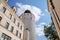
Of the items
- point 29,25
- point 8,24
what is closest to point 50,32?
point 8,24

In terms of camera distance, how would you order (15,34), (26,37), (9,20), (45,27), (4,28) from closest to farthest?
(45,27) < (4,28) < (9,20) < (15,34) < (26,37)

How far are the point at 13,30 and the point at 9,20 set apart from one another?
2686mm

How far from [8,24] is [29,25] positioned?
42.6 feet

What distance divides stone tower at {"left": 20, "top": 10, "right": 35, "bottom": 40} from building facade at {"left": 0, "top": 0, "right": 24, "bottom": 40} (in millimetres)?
6236

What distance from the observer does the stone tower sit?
35.5 metres

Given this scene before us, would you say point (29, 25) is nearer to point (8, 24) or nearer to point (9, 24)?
point (9, 24)

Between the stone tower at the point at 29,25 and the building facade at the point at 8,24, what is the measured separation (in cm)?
624

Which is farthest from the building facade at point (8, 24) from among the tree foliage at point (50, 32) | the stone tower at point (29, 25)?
the tree foliage at point (50, 32)

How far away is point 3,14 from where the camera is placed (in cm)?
2317

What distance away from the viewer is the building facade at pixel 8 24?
22520mm

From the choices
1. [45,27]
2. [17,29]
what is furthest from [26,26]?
[45,27]

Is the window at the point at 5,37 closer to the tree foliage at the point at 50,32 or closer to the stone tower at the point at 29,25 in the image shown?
the tree foliage at the point at 50,32

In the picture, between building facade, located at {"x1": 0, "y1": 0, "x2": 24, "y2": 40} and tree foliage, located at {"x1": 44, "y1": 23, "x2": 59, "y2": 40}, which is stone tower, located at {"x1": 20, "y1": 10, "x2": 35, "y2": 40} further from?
tree foliage, located at {"x1": 44, "y1": 23, "x2": 59, "y2": 40}

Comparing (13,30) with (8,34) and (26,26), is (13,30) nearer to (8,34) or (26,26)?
(8,34)
